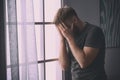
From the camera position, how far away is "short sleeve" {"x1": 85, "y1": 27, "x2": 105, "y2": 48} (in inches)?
62.6

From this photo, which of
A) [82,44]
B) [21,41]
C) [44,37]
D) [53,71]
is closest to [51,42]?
[44,37]

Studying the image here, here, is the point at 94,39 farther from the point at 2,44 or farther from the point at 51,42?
the point at 51,42

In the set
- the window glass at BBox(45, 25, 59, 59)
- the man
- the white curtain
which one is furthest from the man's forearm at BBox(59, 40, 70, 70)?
the window glass at BBox(45, 25, 59, 59)

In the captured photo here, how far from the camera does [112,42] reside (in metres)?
2.50

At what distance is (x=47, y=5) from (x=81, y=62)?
120cm

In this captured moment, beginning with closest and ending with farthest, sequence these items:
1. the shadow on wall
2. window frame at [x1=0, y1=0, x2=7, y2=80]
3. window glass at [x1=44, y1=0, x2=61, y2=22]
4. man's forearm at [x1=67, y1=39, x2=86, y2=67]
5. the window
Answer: man's forearm at [x1=67, y1=39, x2=86, y2=67] → window frame at [x1=0, y1=0, x2=7, y2=80] → the window → the shadow on wall → window glass at [x1=44, y1=0, x2=61, y2=22]

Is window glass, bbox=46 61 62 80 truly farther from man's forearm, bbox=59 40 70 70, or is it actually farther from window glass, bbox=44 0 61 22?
man's forearm, bbox=59 40 70 70

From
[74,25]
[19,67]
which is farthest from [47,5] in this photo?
[74,25]

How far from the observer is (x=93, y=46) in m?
1.58

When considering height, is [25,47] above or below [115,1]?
below

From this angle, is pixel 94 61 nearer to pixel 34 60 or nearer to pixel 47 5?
pixel 34 60

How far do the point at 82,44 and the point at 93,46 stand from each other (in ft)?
0.37

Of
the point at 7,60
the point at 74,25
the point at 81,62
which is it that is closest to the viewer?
the point at 81,62

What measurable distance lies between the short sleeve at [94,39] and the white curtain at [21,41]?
0.63 meters
